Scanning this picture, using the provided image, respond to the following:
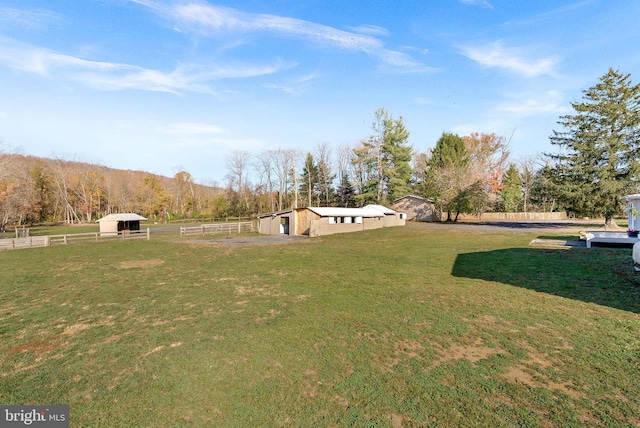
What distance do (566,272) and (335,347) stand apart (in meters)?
9.72

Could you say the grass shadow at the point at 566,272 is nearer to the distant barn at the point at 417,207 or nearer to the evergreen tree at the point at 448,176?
the evergreen tree at the point at 448,176

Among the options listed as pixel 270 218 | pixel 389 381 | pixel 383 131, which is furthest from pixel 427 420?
pixel 383 131

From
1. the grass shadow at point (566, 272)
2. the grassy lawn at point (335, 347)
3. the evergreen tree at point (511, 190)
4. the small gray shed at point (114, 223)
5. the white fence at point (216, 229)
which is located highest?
the evergreen tree at point (511, 190)

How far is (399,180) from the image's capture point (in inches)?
1860

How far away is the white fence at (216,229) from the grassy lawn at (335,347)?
18.8 meters

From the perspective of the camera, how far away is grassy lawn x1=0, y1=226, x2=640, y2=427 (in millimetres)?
3881

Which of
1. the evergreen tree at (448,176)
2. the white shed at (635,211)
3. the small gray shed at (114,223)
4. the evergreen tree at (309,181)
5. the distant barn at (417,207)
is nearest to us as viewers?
the white shed at (635,211)

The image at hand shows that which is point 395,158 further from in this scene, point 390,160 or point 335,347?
point 335,347

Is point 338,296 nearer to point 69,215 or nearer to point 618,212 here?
point 618,212

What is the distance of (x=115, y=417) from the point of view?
3.85 m

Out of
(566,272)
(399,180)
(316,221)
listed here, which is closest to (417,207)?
(399,180)

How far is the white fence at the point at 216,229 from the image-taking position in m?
30.2

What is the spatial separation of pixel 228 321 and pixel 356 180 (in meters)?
47.2

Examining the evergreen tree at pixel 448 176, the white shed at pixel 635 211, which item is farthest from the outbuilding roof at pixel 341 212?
the white shed at pixel 635 211
